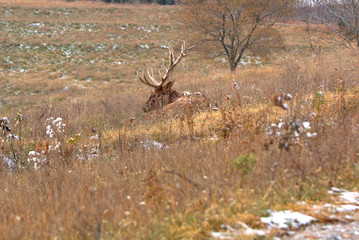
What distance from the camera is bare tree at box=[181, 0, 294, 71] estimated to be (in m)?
Result: 18.5

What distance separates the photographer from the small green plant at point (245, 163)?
11.1 feet

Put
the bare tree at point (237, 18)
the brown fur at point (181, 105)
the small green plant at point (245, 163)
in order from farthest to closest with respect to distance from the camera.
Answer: the bare tree at point (237, 18) < the brown fur at point (181, 105) < the small green plant at point (245, 163)

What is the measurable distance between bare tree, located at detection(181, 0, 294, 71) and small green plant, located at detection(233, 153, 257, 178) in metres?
15.9

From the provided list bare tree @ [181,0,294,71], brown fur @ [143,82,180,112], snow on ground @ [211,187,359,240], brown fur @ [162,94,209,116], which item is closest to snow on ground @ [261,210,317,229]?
snow on ground @ [211,187,359,240]

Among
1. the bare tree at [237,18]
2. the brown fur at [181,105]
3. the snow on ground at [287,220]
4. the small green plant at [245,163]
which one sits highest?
the bare tree at [237,18]

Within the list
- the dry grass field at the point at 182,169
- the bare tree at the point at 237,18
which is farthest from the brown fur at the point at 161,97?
the bare tree at the point at 237,18

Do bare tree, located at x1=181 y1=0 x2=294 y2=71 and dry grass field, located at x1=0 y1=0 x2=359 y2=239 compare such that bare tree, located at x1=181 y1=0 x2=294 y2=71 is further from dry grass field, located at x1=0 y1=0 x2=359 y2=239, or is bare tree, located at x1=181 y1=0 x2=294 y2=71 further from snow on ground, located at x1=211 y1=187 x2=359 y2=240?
snow on ground, located at x1=211 y1=187 x2=359 y2=240

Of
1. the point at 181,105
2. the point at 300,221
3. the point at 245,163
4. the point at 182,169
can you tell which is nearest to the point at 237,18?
the point at 181,105

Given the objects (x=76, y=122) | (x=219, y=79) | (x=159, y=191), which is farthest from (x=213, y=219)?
(x=219, y=79)

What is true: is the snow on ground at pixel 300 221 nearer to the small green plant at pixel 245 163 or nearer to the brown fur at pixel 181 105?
the small green plant at pixel 245 163

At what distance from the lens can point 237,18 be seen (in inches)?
738

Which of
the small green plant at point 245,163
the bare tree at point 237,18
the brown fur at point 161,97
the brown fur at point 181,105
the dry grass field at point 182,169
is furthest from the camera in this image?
the bare tree at point 237,18

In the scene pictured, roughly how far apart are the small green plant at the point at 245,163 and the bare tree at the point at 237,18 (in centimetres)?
1591

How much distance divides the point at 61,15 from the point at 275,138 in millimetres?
36751
